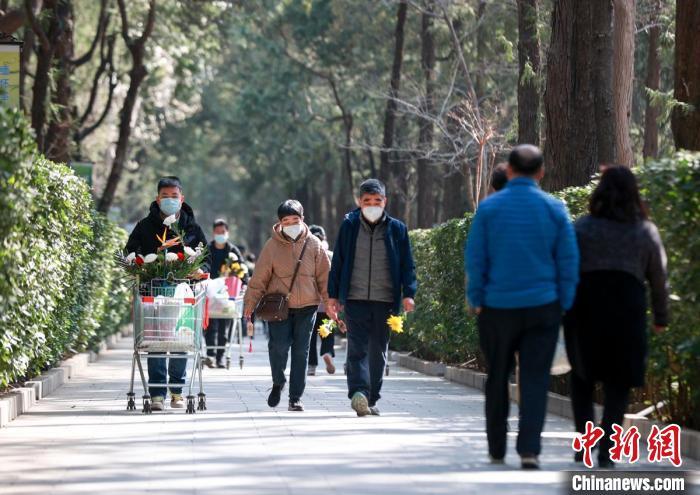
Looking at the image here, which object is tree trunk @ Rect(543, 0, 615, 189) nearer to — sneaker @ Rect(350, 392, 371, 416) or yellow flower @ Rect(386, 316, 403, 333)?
yellow flower @ Rect(386, 316, 403, 333)

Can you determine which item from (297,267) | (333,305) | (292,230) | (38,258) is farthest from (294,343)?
(38,258)

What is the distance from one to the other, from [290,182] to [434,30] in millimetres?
18755

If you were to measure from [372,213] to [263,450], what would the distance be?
11.2 feet

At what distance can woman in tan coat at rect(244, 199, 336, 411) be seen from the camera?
14.9 m

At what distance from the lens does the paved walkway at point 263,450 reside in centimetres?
934

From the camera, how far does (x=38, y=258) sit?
14.1m

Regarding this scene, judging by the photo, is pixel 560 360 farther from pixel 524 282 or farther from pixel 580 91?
pixel 580 91

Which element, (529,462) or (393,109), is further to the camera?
(393,109)

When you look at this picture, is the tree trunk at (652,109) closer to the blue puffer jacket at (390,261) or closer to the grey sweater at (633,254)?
the blue puffer jacket at (390,261)

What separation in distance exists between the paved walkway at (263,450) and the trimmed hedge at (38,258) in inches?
28.9

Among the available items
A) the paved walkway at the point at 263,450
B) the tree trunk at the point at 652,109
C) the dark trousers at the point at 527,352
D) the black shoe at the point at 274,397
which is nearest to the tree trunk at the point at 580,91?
the paved walkway at the point at 263,450

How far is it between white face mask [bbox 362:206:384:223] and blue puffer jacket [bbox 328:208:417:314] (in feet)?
0.43

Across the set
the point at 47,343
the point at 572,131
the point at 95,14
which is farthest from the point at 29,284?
the point at 95,14

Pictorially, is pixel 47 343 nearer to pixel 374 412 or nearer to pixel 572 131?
pixel 374 412
